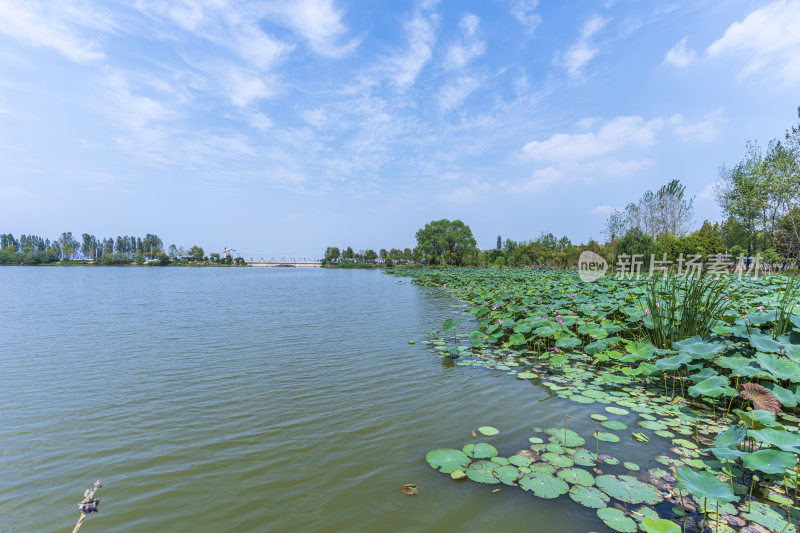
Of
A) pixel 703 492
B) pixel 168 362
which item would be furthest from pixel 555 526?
pixel 168 362

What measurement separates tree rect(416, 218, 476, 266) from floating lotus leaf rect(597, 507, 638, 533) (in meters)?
55.4

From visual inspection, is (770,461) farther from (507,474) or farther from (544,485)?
(507,474)

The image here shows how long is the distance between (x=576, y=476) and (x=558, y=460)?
0.20 m

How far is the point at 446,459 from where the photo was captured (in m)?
2.64

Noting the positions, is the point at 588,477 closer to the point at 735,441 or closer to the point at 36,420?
the point at 735,441

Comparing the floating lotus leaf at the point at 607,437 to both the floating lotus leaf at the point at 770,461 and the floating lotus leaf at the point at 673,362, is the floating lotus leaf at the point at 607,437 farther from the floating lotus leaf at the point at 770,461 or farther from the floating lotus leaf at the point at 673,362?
Answer: the floating lotus leaf at the point at 673,362

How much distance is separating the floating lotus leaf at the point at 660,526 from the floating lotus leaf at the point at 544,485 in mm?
639

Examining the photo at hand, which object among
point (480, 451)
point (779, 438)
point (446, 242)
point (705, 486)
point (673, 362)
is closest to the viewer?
point (705, 486)

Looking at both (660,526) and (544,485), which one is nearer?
(660,526)

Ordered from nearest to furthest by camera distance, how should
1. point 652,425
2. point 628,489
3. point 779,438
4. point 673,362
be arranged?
point 779,438 < point 628,489 < point 652,425 < point 673,362

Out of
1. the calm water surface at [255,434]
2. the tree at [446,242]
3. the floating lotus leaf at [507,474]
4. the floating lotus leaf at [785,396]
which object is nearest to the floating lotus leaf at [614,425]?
the calm water surface at [255,434]

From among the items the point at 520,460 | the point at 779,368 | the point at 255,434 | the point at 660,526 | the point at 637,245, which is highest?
the point at 637,245

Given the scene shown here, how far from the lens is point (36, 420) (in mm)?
3400

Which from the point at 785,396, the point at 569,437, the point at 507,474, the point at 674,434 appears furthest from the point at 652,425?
the point at 507,474
